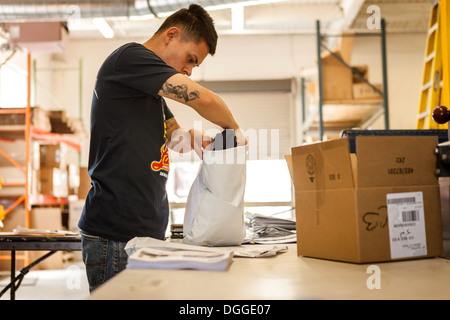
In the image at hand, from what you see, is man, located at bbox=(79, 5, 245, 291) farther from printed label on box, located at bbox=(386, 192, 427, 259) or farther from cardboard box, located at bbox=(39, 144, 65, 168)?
cardboard box, located at bbox=(39, 144, 65, 168)

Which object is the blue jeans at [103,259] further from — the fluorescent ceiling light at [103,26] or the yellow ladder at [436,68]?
the fluorescent ceiling light at [103,26]

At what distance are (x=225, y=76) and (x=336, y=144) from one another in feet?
20.8

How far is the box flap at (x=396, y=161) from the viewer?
3.46ft

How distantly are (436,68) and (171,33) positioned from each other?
93.4 inches

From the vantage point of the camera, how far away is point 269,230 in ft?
5.88

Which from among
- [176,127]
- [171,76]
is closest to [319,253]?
[171,76]

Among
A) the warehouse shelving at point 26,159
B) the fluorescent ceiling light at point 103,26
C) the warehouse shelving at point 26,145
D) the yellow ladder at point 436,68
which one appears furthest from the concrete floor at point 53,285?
the fluorescent ceiling light at point 103,26

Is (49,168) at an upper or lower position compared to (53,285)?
upper

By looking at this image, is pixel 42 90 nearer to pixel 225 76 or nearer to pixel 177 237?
pixel 225 76

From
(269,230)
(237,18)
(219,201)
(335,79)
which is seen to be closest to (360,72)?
(335,79)

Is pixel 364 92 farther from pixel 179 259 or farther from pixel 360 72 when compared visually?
pixel 179 259

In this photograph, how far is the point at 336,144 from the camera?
3.54ft

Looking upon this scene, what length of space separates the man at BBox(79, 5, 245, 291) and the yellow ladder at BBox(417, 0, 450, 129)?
2013 millimetres

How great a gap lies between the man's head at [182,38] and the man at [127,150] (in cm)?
19
